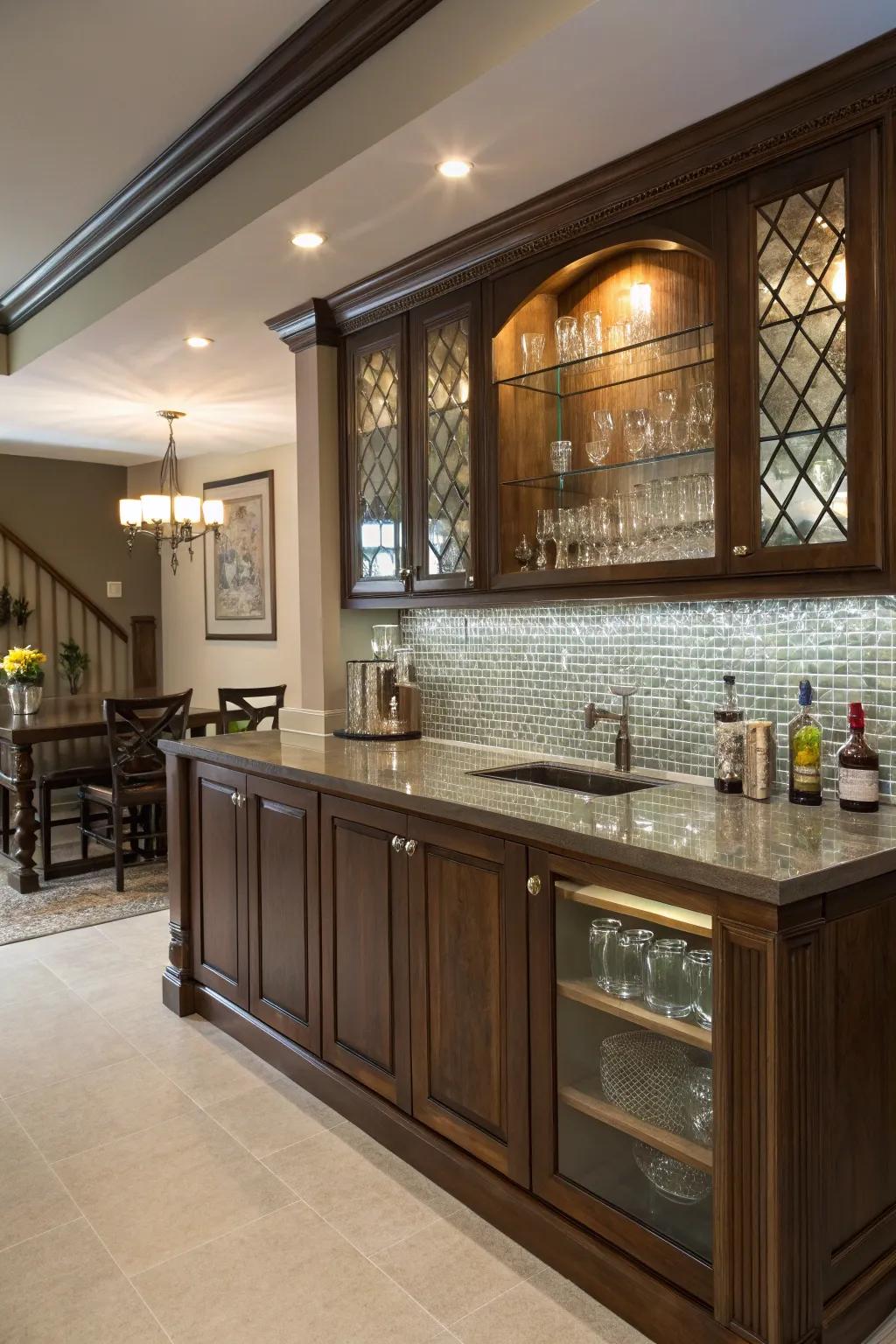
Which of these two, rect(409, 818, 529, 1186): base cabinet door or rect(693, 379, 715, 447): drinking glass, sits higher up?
rect(693, 379, 715, 447): drinking glass

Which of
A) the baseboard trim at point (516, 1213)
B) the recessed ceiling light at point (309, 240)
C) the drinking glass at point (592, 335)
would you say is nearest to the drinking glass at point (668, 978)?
the baseboard trim at point (516, 1213)

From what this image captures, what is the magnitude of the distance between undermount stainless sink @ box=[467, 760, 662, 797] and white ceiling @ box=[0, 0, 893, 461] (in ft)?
5.09

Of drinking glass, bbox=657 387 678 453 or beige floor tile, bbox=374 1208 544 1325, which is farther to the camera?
drinking glass, bbox=657 387 678 453

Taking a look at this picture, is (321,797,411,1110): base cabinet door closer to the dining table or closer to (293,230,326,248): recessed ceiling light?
(293,230,326,248): recessed ceiling light

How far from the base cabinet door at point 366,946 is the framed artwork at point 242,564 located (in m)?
4.20

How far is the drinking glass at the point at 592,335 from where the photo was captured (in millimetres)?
2656

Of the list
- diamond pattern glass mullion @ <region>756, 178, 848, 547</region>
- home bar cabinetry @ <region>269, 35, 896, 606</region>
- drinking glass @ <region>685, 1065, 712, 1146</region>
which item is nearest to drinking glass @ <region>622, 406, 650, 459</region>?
home bar cabinetry @ <region>269, 35, 896, 606</region>

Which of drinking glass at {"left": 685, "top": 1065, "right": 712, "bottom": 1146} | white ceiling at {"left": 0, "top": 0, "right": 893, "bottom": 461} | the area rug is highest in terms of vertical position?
white ceiling at {"left": 0, "top": 0, "right": 893, "bottom": 461}

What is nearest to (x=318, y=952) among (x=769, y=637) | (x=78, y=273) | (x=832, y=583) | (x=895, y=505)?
(x=769, y=637)

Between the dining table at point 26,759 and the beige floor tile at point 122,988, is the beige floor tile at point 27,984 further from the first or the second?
the dining table at point 26,759

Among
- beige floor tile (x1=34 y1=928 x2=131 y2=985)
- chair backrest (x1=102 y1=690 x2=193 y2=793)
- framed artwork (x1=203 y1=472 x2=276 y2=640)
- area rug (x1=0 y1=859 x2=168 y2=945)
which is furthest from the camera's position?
framed artwork (x1=203 y1=472 x2=276 y2=640)

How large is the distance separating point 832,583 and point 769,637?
40 centimetres

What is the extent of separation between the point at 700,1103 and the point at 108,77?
9.55ft

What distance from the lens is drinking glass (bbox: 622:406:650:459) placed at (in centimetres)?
251
